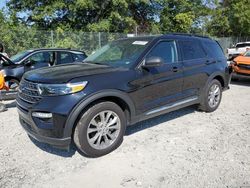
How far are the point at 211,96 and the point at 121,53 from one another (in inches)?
103

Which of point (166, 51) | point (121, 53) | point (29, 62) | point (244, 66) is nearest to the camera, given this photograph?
point (121, 53)

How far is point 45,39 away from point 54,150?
1282 cm

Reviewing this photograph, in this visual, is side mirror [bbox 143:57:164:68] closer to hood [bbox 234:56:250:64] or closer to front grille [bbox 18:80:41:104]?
front grille [bbox 18:80:41:104]

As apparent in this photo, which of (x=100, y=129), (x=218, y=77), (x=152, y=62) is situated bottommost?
(x=100, y=129)

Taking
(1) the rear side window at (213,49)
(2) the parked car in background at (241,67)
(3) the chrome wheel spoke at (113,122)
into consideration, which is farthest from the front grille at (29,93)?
(2) the parked car in background at (241,67)

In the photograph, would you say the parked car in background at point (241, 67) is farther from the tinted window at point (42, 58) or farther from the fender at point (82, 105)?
the fender at point (82, 105)

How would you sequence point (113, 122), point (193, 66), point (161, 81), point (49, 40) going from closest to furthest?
point (113, 122)
point (161, 81)
point (193, 66)
point (49, 40)

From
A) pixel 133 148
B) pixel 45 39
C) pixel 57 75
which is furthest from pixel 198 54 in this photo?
pixel 45 39

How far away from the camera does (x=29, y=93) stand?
3.84m

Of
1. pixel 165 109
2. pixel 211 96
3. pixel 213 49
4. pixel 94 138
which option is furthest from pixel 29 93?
pixel 213 49

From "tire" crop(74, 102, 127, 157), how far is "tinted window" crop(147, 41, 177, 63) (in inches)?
49.9

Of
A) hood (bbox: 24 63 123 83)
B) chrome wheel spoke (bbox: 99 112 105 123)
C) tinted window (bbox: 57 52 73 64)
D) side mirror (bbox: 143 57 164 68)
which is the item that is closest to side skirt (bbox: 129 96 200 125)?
chrome wheel spoke (bbox: 99 112 105 123)

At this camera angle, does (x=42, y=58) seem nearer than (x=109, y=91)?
No

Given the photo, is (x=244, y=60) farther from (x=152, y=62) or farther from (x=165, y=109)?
(x=152, y=62)
